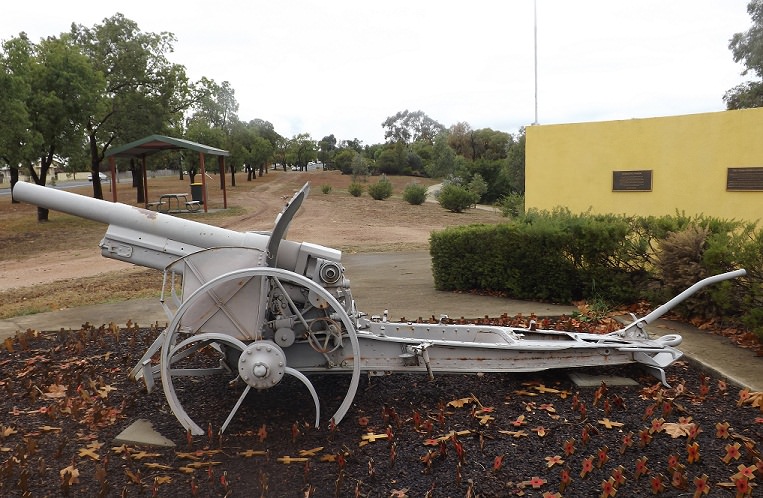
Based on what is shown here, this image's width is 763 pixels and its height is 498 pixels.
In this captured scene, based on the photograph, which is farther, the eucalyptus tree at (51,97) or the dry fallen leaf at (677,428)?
the eucalyptus tree at (51,97)

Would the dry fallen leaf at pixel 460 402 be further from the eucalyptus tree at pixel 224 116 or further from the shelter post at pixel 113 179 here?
the eucalyptus tree at pixel 224 116

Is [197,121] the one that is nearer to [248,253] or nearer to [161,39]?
[161,39]

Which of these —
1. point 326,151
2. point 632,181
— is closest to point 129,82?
point 632,181

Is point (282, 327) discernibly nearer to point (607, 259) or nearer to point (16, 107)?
point (607, 259)

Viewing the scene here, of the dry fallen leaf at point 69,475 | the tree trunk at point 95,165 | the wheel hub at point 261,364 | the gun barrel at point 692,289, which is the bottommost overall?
the dry fallen leaf at point 69,475

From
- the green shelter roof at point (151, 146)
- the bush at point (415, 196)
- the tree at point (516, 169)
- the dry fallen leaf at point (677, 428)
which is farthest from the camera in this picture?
the tree at point (516, 169)

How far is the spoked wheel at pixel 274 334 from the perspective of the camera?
11.5 feet

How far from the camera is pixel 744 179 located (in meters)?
8.92

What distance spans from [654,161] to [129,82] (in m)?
26.7

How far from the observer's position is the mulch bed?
3.05 meters

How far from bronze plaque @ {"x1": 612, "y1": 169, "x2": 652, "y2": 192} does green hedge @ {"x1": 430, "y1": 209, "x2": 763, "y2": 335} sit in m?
3.02

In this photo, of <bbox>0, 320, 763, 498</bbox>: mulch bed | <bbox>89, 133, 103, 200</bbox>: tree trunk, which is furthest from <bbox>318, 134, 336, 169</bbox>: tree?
<bbox>0, 320, 763, 498</bbox>: mulch bed

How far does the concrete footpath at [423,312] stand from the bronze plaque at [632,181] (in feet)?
11.9

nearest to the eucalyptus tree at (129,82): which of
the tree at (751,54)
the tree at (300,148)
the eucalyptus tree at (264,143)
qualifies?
the eucalyptus tree at (264,143)
